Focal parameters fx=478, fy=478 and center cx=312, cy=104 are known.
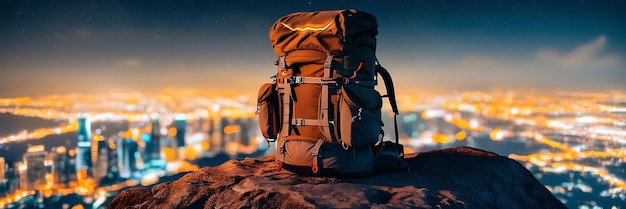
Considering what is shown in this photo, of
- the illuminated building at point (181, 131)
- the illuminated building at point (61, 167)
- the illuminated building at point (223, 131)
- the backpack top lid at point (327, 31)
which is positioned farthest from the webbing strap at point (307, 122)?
the illuminated building at point (61, 167)

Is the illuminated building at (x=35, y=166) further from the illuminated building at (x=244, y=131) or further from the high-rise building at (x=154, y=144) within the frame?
the illuminated building at (x=244, y=131)

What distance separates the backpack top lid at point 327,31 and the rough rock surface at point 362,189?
131 centimetres

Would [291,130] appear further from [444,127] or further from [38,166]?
[38,166]

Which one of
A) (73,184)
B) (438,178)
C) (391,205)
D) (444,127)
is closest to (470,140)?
(444,127)

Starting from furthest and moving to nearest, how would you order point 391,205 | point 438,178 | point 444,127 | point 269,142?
1. point 444,127
2. point 269,142
3. point 438,178
4. point 391,205

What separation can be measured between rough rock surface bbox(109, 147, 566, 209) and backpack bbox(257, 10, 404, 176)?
0.21 m

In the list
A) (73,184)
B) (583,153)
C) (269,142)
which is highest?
(269,142)

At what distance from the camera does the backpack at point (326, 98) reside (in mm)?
4660

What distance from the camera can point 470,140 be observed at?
550 inches

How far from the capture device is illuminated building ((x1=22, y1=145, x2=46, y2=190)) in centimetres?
1808

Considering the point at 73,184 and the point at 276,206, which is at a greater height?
the point at 276,206

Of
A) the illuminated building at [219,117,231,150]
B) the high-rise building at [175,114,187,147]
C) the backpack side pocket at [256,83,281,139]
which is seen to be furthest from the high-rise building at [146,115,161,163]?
the backpack side pocket at [256,83,281,139]

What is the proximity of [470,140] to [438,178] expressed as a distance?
31.8ft

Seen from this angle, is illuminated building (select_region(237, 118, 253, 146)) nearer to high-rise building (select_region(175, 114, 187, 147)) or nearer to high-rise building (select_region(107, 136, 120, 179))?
high-rise building (select_region(175, 114, 187, 147))
